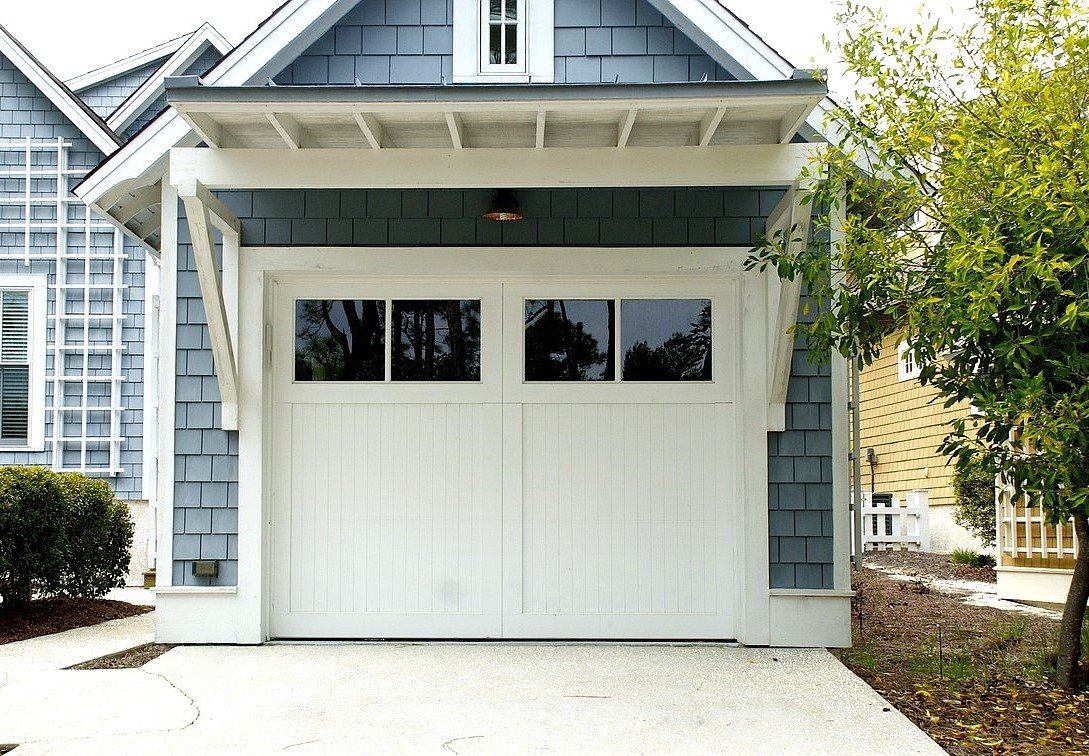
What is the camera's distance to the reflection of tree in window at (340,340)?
22.7 ft

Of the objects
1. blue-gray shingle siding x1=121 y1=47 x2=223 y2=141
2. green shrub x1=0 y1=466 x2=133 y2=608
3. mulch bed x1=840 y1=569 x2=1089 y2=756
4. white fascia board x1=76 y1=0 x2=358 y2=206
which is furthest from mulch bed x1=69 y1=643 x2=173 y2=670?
blue-gray shingle siding x1=121 y1=47 x2=223 y2=141

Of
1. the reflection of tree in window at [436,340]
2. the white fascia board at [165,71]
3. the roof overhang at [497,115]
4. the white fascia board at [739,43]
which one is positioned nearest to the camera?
the roof overhang at [497,115]

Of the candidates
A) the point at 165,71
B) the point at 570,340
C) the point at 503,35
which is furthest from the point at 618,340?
the point at 165,71

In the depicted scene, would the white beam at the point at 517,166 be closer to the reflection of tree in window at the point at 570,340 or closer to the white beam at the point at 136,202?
the reflection of tree in window at the point at 570,340

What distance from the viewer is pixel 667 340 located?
272 inches

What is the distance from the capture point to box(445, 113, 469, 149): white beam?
5711 mm

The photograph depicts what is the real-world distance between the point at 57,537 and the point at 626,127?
477 centimetres

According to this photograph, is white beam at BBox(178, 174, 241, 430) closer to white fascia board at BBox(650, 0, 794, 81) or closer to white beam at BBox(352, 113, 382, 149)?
white beam at BBox(352, 113, 382, 149)

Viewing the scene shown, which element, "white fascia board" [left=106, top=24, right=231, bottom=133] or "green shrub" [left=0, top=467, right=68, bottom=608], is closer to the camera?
"green shrub" [left=0, top=467, right=68, bottom=608]

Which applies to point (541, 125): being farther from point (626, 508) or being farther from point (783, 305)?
point (626, 508)

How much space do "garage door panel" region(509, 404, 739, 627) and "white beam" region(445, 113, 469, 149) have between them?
5.56ft

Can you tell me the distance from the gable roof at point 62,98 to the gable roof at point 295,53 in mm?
4099

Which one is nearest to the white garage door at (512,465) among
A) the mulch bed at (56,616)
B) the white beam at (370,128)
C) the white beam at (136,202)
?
the white beam at (370,128)

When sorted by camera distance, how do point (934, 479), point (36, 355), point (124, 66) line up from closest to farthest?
point (36, 355)
point (124, 66)
point (934, 479)
